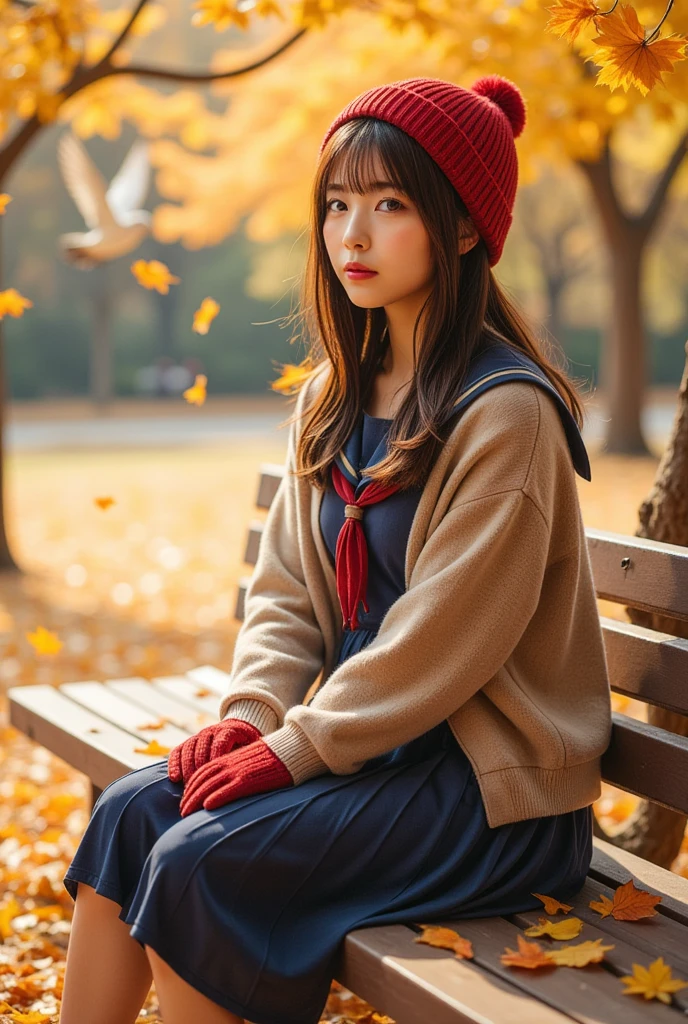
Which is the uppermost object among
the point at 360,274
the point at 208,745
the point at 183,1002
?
the point at 360,274

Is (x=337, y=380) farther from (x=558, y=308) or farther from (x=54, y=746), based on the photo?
(x=558, y=308)

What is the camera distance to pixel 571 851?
232cm

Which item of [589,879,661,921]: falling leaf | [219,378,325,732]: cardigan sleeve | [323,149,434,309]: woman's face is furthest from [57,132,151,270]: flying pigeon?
[589,879,661,921]: falling leaf

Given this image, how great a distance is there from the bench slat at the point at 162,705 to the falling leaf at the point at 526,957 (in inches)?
50.6

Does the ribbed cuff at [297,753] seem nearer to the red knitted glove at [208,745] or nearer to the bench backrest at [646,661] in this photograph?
the red knitted glove at [208,745]

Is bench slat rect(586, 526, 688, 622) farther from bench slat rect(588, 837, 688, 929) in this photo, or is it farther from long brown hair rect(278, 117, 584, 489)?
bench slat rect(588, 837, 688, 929)

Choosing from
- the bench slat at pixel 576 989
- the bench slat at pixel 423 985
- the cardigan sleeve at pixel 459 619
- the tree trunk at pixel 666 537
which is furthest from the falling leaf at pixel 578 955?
the tree trunk at pixel 666 537

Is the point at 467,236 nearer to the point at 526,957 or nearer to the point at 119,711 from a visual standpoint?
the point at 526,957

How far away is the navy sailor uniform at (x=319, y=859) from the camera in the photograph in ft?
6.58

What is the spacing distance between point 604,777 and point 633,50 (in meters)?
1.41

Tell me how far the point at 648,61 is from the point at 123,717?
2.08 meters

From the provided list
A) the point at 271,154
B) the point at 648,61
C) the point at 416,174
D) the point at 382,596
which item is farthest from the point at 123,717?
the point at 271,154

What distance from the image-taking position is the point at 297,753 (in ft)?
7.32

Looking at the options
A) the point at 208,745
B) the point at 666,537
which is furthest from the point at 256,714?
the point at 666,537
